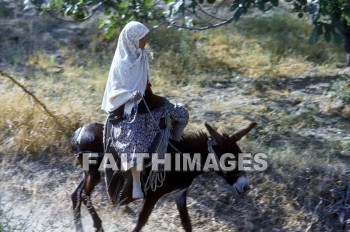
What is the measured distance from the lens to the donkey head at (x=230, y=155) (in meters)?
6.57

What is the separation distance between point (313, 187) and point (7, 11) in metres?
7.85

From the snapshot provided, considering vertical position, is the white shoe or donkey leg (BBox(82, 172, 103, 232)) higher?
the white shoe

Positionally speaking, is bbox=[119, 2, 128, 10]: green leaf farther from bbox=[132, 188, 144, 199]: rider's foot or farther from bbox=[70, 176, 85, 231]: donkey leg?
bbox=[132, 188, 144, 199]: rider's foot

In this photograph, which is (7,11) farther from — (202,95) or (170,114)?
(170,114)

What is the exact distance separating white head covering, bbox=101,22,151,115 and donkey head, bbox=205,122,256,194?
0.82 metres

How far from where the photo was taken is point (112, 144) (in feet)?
22.0

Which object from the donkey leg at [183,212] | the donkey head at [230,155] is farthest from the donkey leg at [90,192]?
the donkey head at [230,155]

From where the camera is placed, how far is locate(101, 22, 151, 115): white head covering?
6328mm

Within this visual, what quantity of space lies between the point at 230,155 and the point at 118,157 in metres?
1.09

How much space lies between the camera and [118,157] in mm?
6770

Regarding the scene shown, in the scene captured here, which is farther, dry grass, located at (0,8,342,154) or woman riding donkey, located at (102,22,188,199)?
dry grass, located at (0,8,342,154)

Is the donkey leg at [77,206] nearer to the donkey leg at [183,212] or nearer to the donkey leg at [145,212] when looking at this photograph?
the donkey leg at [145,212]

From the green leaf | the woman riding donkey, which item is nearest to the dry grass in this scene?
the green leaf

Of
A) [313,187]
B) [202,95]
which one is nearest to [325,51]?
[202,95]
